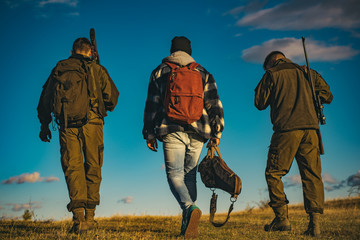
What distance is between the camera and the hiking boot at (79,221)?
17.3 feet

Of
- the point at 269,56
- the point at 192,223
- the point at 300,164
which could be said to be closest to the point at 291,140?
the point at 300,164

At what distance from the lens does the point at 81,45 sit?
5906mm

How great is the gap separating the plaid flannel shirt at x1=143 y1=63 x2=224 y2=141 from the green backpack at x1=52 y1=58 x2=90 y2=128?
3.52 feet

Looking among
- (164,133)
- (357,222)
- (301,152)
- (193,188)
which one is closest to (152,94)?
(164,133)

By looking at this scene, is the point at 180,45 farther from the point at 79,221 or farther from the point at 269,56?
the point at 79,221

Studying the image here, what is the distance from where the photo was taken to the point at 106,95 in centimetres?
587

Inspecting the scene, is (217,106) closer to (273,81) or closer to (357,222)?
(273,81)

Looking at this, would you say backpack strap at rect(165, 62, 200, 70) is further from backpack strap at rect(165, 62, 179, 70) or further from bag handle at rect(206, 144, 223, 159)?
bag handle at rect(206, 144, 223, 159)

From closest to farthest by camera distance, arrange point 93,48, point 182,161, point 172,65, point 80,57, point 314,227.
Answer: point 182,161, point 172,65, point 314,227, point 80,57, point 93,48

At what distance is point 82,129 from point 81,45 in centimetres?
151

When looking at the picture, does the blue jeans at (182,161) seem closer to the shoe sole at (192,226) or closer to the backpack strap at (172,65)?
the shoe sole at (192,226)

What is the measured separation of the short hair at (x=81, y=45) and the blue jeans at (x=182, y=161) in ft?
7.44

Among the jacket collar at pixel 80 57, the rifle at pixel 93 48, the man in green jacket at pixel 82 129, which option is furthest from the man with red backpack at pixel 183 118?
the rifle at pixel 93 48

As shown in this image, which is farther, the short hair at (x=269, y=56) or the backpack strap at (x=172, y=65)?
the short hair at (x=269, y=56)
